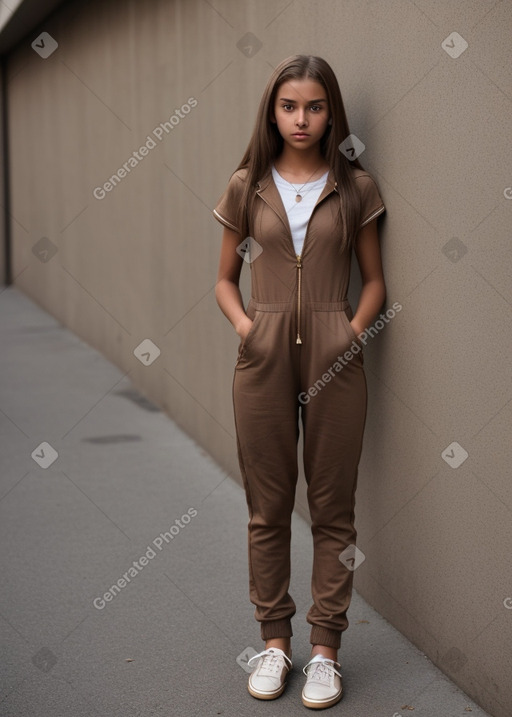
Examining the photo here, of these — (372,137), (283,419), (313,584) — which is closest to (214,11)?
(372,137)

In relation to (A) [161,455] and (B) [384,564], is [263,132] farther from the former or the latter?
(A) [161,455]

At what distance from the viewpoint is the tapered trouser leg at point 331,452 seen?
3424 mm

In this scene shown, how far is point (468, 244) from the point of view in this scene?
3.17m

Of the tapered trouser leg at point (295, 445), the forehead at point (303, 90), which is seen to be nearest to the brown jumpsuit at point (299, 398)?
the tapered trouser leg at point (295, 445)

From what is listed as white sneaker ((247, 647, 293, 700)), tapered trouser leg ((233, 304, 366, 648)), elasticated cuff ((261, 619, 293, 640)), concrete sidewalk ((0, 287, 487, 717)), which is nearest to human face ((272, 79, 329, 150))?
tapered trouser leg ((233, 304, 366, 648))

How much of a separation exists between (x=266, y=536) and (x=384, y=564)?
0.67 meters

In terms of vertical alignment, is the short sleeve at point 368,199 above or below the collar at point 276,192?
above

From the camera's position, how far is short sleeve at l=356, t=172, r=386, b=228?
11.6ft

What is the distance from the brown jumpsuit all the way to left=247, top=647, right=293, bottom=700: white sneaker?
7cm

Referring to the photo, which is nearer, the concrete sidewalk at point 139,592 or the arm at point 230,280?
the concrete sidewalk at point 139,592

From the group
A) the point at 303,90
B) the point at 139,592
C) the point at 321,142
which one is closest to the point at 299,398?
the point at 321,142

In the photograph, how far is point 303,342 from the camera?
3439 mm

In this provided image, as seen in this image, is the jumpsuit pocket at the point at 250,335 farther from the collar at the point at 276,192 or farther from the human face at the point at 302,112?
the human face at the point at 302,112

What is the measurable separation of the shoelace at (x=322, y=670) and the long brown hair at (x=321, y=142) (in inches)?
55.0
